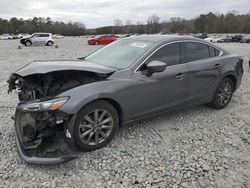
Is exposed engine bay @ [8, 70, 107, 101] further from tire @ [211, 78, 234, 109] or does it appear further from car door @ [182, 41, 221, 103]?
tire @ [211, 78, 234, 109]

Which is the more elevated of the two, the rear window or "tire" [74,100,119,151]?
the rear window

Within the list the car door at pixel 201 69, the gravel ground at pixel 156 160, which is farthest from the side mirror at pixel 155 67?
the gravel ground at pixel 156 160

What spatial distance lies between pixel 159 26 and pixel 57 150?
111 metres

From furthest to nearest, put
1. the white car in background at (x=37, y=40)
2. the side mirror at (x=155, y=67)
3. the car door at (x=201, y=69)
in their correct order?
1. the white car in background at (x=37, y=40)
2. the car door at (x=201, y=69)
3. the side mirror at (x=155, y=67)

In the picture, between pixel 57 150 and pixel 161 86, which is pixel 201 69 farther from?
pixel 57 150

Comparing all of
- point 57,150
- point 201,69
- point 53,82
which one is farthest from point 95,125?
point 201,69

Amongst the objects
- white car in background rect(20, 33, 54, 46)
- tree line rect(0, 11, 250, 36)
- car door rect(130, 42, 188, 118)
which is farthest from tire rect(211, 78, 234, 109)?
tree line rect(0, 11, 250, 36)

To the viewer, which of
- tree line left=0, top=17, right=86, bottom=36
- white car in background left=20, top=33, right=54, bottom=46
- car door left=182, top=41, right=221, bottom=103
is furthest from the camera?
tree line left=0, top=17, right=86, bottom=36

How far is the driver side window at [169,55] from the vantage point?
11.7ft

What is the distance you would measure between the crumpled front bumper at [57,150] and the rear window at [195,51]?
238 centimetres

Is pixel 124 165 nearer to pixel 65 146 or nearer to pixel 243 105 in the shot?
pixel 65 146

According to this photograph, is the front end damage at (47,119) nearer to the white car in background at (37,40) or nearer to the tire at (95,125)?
the tire at (95,125)

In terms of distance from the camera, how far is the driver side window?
3557mm

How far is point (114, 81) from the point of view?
3.10 meters
